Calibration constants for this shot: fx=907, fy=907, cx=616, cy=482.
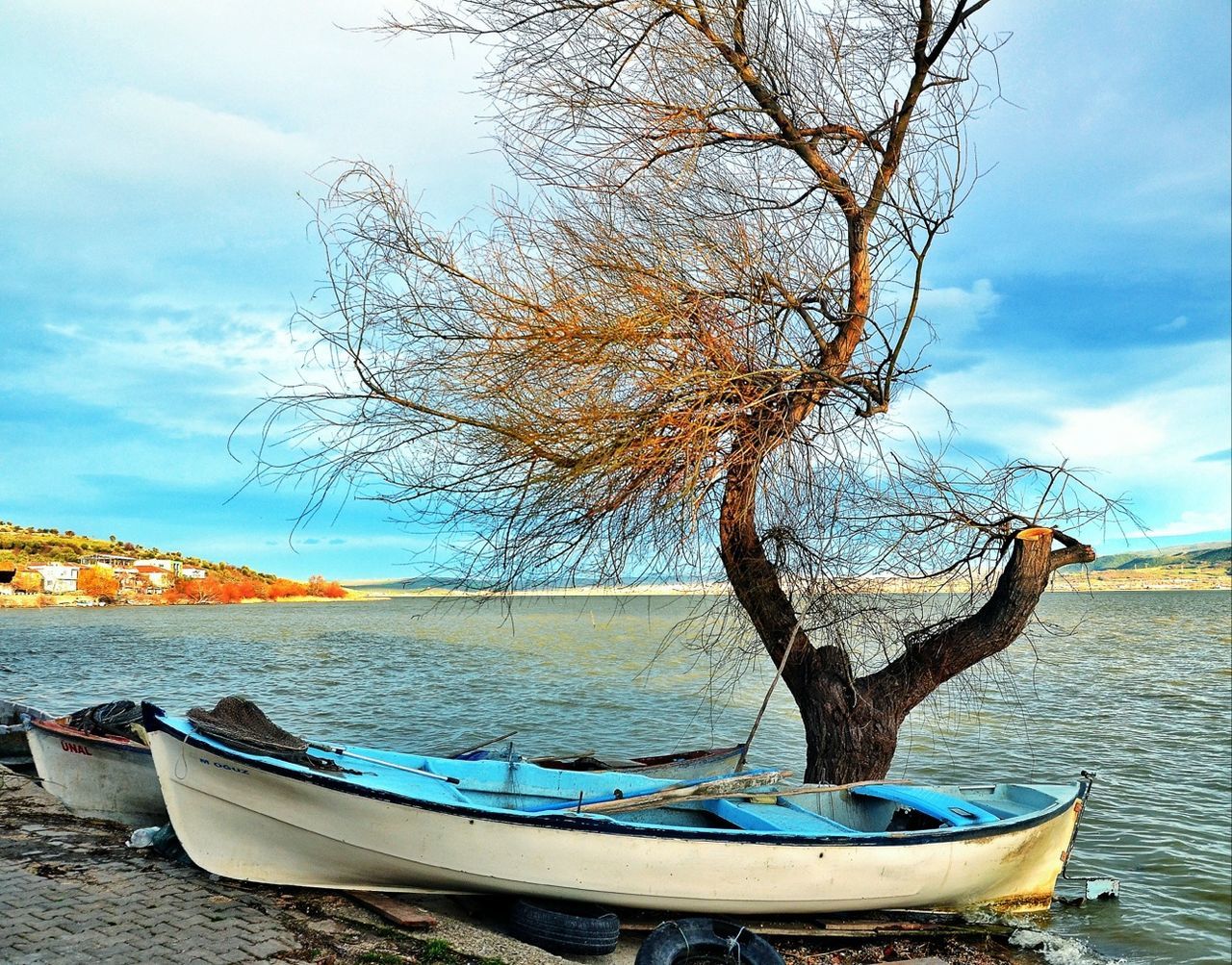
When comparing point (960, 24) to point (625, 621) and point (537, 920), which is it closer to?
point (537, 920)

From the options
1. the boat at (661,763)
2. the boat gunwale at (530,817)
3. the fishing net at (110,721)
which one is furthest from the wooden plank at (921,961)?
the fishing net at (110,721)

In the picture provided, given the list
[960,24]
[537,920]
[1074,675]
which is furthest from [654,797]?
[1074,675]

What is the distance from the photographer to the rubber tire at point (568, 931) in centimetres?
605

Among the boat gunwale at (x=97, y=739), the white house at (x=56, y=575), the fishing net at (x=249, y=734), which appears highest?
the white house at (x=56, y=575)

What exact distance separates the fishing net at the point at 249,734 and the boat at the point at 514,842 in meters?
0.02

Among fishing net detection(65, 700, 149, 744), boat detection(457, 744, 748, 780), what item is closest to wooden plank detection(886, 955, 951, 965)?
boat detection(457, 744, 748, 780)

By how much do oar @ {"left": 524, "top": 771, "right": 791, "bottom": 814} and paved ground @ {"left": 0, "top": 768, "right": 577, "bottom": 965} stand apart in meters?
1.12

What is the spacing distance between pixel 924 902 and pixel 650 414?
445cm

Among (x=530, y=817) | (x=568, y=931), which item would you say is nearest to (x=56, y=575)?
(x=530, y=817)

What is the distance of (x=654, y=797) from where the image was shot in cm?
704

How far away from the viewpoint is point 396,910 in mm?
6172

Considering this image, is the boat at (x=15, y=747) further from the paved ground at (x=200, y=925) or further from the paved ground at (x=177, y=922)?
the paved ground at (x=177, y=922)

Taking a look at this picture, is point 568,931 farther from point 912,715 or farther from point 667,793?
point 912,715

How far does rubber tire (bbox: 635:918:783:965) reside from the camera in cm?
562
